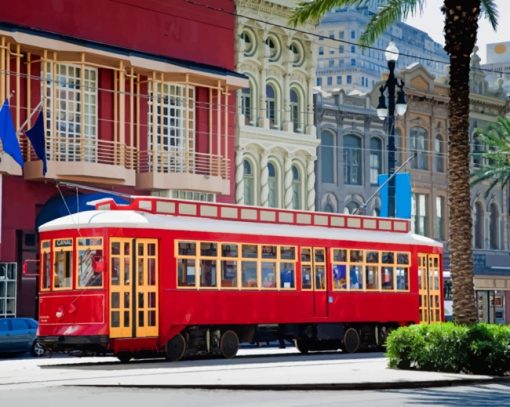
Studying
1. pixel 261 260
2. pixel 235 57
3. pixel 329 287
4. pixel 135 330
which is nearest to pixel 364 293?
pixel 329 287

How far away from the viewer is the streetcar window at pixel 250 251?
1363 inches

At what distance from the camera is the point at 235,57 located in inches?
2143

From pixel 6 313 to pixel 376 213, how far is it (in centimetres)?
2555

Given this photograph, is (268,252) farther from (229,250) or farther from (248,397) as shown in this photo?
(248,397)

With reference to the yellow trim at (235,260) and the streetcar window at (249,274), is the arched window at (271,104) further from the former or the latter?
the streetcar window at (249,274)

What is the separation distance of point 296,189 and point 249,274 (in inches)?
955

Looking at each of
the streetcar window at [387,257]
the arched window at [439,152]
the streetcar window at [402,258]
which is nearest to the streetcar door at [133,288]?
the streetcar window at [387,257]

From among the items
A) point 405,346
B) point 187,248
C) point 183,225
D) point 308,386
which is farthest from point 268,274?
point 308,386

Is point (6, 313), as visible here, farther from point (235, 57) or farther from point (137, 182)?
point (235, 57)

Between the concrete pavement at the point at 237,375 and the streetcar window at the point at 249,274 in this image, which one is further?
the streetcar window at the point at 249,274

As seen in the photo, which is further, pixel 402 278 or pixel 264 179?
pixel 264 179

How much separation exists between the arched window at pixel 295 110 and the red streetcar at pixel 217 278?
62.1 feet

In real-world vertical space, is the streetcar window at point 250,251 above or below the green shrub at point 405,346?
above

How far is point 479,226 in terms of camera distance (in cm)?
7412
